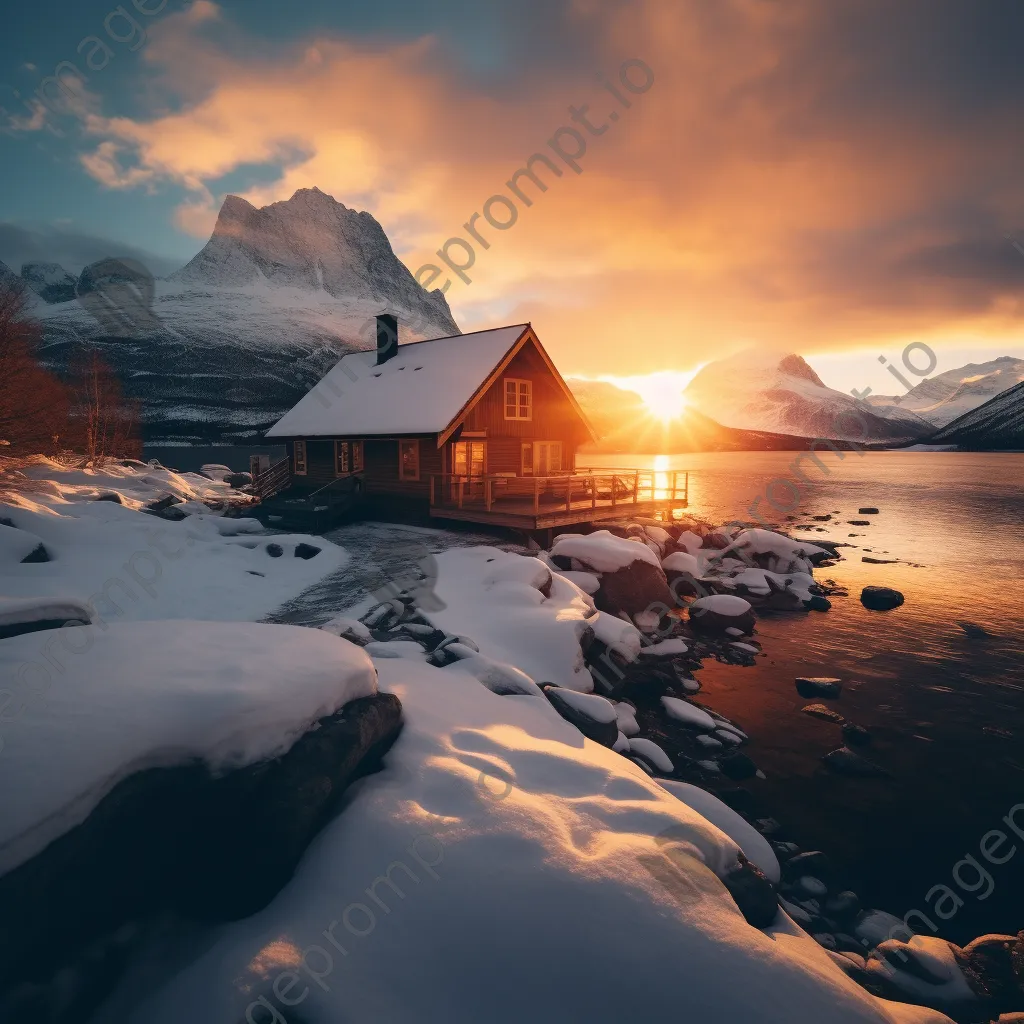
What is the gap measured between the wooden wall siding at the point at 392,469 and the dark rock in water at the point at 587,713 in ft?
42.8

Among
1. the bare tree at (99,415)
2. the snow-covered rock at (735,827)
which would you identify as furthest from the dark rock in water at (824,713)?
the bare tree at (99,415)

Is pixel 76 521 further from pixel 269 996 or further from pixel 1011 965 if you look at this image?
pixel 1011 965

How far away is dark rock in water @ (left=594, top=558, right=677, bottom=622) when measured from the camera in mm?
14227

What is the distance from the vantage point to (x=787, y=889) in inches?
253

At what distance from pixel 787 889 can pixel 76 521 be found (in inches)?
621

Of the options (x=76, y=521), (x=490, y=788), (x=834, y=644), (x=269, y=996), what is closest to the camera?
(x=269, y=996)

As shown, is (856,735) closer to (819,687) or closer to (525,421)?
(819,687)

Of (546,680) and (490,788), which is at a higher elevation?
(490,788)

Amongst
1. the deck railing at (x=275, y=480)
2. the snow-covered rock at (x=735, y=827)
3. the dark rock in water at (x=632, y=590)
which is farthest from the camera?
the deck railing at (x=275, y=480)

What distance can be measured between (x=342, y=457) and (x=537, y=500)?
1024 cm

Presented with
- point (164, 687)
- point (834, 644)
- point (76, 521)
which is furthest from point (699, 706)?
point (76, 521)

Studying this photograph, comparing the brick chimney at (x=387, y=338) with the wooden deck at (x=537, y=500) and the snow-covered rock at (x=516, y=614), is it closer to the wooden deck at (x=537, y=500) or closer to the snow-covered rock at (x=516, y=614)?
the wooden deck at (x=537, y=500)

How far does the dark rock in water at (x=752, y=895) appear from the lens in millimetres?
4395

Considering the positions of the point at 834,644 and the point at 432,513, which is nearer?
the point at 834,644
